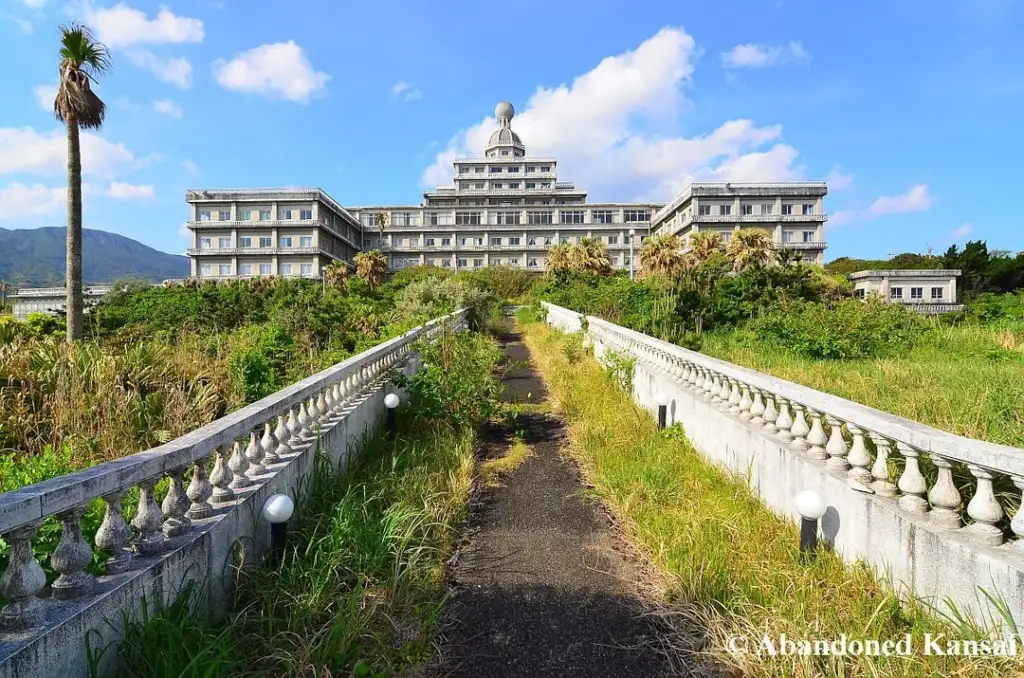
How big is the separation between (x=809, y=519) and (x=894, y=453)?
3.12 ft

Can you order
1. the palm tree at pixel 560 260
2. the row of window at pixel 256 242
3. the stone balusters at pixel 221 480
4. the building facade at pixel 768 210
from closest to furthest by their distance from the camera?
the stone balusters at pixel 221 480, the palm tree at pixel 560 260, the building facade at pixel 768 210, the row of window at pixel 256 242

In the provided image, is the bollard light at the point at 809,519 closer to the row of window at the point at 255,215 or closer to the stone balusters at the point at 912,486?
the stone balusters at the point at 912,486

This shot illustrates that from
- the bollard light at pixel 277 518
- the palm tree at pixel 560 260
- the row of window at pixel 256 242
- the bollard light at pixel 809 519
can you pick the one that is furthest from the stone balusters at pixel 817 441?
the row of window at pixel 256 242

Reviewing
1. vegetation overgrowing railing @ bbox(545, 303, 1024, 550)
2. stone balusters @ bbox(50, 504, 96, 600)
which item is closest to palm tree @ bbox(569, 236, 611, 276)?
vegetation overgrowing railing @ bbox(545, 303, 1024, 550)

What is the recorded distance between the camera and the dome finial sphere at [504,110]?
87.4 meters

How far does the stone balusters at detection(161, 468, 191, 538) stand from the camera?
2.53 m

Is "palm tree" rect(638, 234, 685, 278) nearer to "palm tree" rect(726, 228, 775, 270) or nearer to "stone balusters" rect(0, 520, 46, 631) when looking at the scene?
"palm tree" rect(726, 228, 775, 270)

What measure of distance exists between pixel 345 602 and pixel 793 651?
2350mm

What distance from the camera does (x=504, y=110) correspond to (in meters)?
87.4

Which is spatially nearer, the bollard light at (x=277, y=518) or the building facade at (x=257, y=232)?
the bollard light at (x=277, y=518)

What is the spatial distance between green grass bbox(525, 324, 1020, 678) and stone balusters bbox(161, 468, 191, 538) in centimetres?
276

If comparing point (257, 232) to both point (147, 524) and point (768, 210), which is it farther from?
point (147, 524)

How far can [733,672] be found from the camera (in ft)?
8.13

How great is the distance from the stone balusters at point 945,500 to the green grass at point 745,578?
0.42 metres
